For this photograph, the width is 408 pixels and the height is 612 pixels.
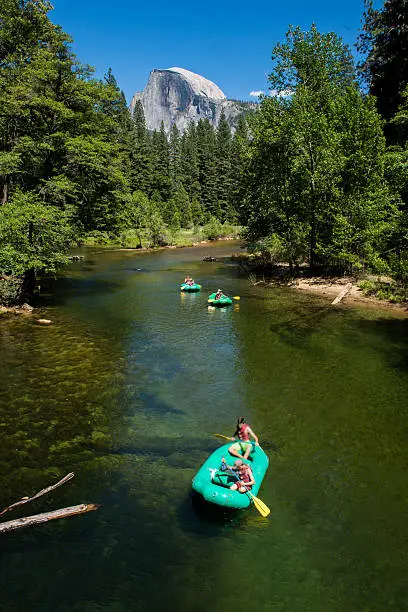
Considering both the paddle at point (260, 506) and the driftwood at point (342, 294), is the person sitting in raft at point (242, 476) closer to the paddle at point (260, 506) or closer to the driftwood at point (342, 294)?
the paddle at point (260, 506)

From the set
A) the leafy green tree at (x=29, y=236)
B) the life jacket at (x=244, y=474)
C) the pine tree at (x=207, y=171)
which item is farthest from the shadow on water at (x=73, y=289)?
the pine tree at (x=207, y=171)

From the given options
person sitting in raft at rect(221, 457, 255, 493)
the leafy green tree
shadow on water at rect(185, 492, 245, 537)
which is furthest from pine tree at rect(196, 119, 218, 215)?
shadow on water at rect(185, 492, 245, 537)

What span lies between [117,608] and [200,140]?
110m

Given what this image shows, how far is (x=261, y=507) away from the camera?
9055 mm

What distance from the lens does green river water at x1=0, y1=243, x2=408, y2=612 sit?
759 centimetres

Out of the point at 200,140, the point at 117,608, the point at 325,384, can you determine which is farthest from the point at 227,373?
the point at 200,140

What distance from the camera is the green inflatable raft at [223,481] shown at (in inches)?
353

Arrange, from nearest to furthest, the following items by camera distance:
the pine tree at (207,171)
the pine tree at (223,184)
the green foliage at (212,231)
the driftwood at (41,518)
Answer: the driftwood at (41,518), the green foliage at (212,231), the pine tree at (223,184), the pine tree at (207,171)

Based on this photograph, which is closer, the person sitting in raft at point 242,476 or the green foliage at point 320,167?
the person sitting in raft at point 242,476

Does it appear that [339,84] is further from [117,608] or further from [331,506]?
[117,608]

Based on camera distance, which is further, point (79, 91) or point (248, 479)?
point (79, 91)

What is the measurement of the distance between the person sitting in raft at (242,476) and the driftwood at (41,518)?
3239 mm

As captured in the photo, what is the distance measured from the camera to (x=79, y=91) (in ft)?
88.6

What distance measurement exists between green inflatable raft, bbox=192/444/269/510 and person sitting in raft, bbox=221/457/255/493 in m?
0.10
